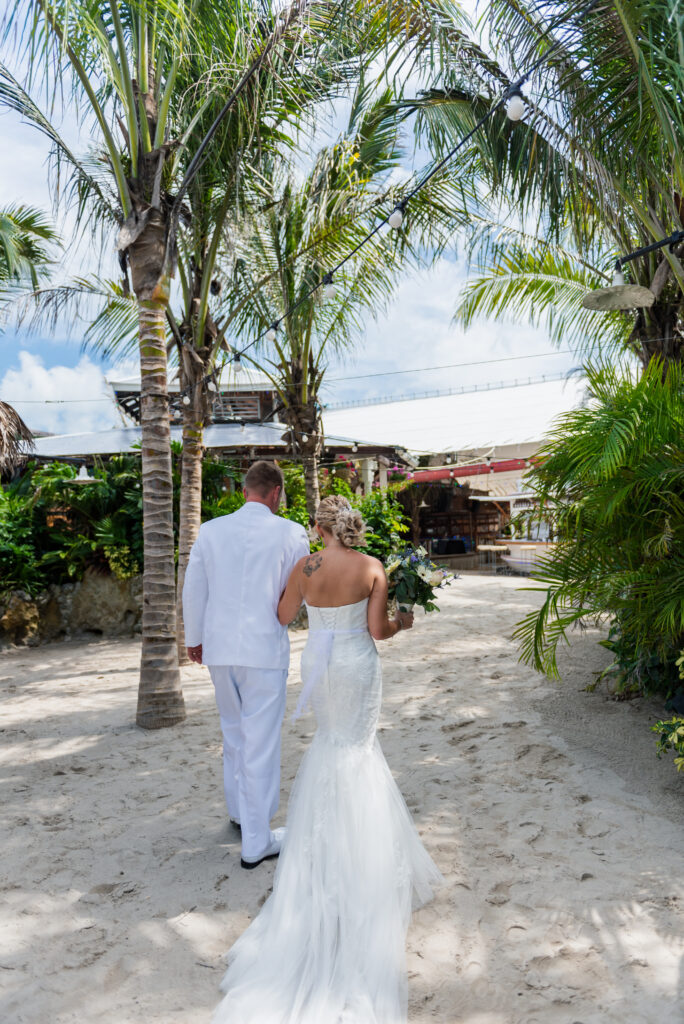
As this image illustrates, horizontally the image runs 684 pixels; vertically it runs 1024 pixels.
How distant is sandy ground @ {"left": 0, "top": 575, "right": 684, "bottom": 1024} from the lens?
7.95 feet

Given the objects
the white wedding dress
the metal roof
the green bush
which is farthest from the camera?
the metal roof

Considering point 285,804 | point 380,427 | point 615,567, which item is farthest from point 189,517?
point 380,427

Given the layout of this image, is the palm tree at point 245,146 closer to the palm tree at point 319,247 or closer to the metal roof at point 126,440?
the palm tree at point 319,247

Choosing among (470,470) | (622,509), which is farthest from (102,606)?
(470,470)

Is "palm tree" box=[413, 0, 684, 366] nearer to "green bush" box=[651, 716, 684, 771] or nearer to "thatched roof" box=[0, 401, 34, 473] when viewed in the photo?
"green bush" box=[651, 716, 684, 771]

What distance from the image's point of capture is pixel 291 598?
3.34m

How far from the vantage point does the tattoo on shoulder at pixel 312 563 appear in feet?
10.2

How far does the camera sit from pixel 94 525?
9.83 meters

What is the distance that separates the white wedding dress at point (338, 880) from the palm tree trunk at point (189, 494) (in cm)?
503

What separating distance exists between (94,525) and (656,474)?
8.13 m

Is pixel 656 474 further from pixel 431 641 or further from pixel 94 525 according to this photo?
pixel 94 525

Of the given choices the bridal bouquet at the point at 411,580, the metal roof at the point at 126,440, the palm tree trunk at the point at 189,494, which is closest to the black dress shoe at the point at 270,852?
the bridal bouquet at the point at 411,580

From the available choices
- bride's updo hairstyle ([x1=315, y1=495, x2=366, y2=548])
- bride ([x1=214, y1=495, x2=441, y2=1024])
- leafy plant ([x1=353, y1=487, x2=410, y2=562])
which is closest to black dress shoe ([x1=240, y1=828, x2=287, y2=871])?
bride ([x1=214, y1=495, x2=441, y2=1024])

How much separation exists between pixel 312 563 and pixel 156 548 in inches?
124
